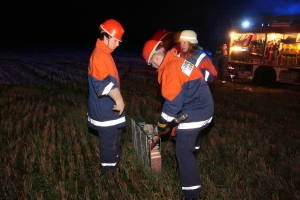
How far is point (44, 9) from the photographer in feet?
327

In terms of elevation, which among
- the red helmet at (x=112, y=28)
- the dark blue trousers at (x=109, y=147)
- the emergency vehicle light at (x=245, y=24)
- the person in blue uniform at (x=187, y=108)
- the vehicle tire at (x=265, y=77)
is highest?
the emergency vehicle light at (x=245, y=24)

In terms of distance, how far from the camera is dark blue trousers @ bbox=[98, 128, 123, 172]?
146 inches

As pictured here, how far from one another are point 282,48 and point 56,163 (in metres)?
10.00

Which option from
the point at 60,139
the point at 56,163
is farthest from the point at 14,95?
the point at 56,163

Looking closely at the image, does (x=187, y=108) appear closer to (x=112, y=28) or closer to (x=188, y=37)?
(x=112, y=28)

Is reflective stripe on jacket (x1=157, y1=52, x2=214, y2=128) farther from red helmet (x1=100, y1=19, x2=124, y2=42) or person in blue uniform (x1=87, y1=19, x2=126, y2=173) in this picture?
red helmet (x1=100, y1=19, x2=124, y2=42)

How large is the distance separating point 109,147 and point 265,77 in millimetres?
9965

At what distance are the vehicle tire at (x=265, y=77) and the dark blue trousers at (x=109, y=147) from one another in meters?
9.53

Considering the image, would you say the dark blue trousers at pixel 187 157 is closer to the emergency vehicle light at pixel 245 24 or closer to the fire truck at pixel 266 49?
the fire truck at pixel 266 49

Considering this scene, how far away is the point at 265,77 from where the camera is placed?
12164 millimetres

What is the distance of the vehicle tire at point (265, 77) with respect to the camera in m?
11.8

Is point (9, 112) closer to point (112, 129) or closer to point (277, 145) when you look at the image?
point (112, 129)

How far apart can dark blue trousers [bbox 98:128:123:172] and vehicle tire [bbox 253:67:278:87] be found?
9533mm

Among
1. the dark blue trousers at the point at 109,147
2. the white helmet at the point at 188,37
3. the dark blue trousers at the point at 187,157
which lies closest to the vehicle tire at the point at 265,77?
the white helmet at the point at 188,37
